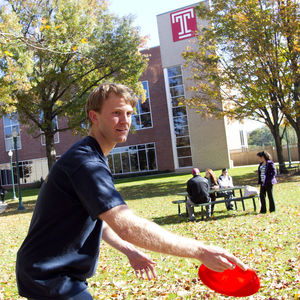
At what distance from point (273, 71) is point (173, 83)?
19029 millimetres

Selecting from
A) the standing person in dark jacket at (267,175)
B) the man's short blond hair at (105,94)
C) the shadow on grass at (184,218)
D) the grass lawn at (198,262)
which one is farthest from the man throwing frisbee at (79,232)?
the standing person in dark jacket at (267,175)

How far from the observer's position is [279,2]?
1869 cm

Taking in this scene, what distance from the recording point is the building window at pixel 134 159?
38625 millimetres

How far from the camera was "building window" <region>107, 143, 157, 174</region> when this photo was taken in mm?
38625

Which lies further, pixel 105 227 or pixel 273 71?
pixel 273 71

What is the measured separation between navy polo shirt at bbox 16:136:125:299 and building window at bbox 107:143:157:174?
36.6 metres

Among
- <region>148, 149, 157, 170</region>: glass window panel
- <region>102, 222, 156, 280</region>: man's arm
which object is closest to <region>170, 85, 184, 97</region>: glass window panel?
<region>148, 149, 157, 170</region>: glass window panel

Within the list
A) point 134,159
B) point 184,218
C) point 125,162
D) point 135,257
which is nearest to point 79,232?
point 135,257

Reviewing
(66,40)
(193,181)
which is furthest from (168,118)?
(193,181)

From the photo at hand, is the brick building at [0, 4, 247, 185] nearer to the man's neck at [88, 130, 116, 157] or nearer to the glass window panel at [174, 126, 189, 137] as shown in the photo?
the glass window panel at [174, 126, 189, 137]

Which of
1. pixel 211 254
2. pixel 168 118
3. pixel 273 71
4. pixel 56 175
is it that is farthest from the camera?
pixel 168 118

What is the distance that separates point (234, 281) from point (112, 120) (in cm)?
109

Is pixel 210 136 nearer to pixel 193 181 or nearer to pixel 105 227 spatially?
pixel 193 181

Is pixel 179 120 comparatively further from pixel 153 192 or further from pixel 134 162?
pixel 153 192
